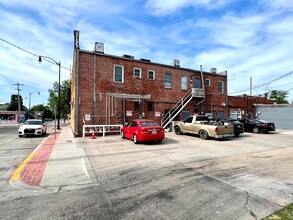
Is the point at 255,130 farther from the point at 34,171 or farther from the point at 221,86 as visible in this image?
the point at 34,171

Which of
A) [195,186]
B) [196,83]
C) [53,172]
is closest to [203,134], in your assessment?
[195,186]

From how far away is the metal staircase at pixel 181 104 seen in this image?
20.0 meters

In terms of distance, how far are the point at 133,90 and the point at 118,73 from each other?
206cm

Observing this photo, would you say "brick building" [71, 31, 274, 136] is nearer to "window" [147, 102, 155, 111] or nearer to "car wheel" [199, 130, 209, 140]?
"window" [147, 102, 155, 111]

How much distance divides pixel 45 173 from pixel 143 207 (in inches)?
146

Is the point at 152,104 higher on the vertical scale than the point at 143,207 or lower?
higher

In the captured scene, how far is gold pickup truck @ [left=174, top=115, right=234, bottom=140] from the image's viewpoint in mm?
13086


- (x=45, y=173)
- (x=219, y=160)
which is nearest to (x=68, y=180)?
(x=45, y=173)

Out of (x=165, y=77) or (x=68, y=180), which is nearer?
(x=68, y=180)

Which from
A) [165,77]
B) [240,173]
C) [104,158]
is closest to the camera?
[240,173]

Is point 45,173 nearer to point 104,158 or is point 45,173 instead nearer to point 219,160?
point 104,158

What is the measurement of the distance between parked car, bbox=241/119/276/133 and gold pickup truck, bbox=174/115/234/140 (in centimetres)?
632

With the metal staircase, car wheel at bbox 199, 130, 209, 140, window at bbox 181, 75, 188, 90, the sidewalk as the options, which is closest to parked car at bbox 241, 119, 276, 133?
the metal staircase

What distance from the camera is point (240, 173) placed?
5809 mm
